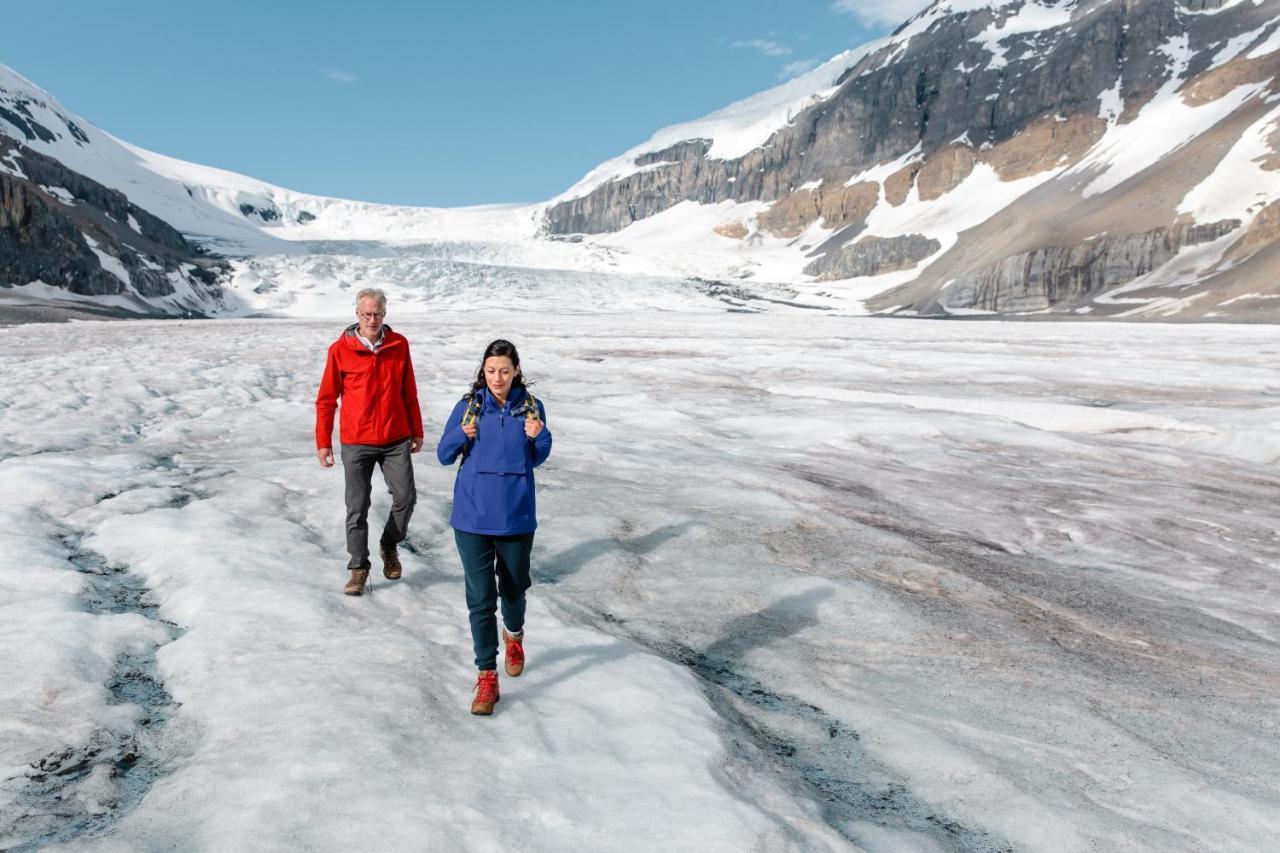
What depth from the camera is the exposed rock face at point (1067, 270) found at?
74.3 metres

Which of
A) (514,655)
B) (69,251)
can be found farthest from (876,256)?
(514,655)

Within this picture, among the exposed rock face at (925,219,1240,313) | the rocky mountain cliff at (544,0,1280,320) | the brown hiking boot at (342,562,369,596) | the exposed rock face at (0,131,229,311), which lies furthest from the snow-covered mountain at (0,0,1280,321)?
the brown hiking boot at (342,562,369,596)

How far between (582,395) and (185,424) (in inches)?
306

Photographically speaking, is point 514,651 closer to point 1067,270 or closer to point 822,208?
point 1067,270

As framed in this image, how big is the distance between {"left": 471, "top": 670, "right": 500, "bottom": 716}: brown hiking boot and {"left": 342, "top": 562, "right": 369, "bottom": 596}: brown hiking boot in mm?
1940

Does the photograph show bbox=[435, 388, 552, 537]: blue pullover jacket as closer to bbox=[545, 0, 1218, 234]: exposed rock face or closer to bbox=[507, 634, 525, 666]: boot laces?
bbox=[507, 634, 525, 666]: boot laces

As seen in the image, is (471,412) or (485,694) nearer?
(485,694)

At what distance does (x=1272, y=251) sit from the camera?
204ft

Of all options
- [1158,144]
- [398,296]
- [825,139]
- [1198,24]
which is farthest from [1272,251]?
[825,139]

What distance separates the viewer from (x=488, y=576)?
4730 mm

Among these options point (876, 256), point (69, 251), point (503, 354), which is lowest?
point (69, 251)

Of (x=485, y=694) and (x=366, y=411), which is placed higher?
(x=366, y=411)

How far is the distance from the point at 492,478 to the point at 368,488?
83.6 inches

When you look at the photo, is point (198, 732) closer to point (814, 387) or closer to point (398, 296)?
point (814, 387)
